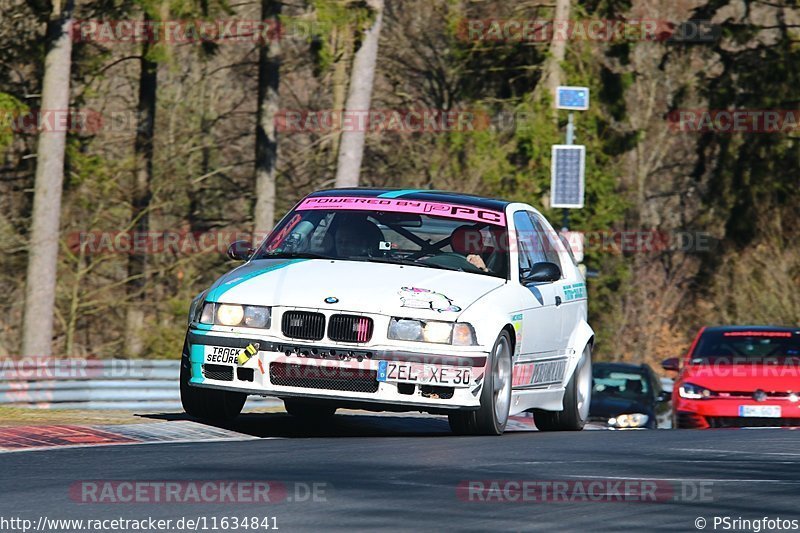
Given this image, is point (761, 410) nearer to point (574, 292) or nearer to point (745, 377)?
point (745, 377)

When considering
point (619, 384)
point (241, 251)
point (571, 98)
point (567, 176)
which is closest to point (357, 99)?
point (567, 176)

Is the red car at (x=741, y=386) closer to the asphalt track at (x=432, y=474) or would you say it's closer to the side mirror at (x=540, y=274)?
the asphalt track at (x=432, y=474)

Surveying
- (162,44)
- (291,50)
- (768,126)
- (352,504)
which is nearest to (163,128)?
(291,50)

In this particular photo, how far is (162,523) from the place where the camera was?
21.4ft

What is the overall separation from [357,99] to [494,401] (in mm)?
14139

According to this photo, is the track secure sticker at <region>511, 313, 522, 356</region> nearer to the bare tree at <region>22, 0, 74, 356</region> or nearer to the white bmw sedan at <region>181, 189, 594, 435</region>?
the white bmw sedan at <region>181, 189, 594, 435</region>

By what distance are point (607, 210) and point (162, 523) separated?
28964 millimetres

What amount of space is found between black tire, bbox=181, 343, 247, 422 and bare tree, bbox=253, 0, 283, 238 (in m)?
18.7

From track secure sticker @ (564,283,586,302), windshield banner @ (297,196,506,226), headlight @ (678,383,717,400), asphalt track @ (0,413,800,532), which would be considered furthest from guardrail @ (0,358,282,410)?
asphalt track @ (0,413,800,532)

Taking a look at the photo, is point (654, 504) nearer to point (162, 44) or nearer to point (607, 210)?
point (162, 44)

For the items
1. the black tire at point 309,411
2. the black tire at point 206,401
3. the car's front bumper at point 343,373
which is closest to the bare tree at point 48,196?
the black tire at point 309,411

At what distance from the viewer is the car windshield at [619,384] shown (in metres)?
21.4

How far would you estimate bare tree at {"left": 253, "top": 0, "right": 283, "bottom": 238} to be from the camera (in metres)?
29.9

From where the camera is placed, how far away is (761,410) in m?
15.9
